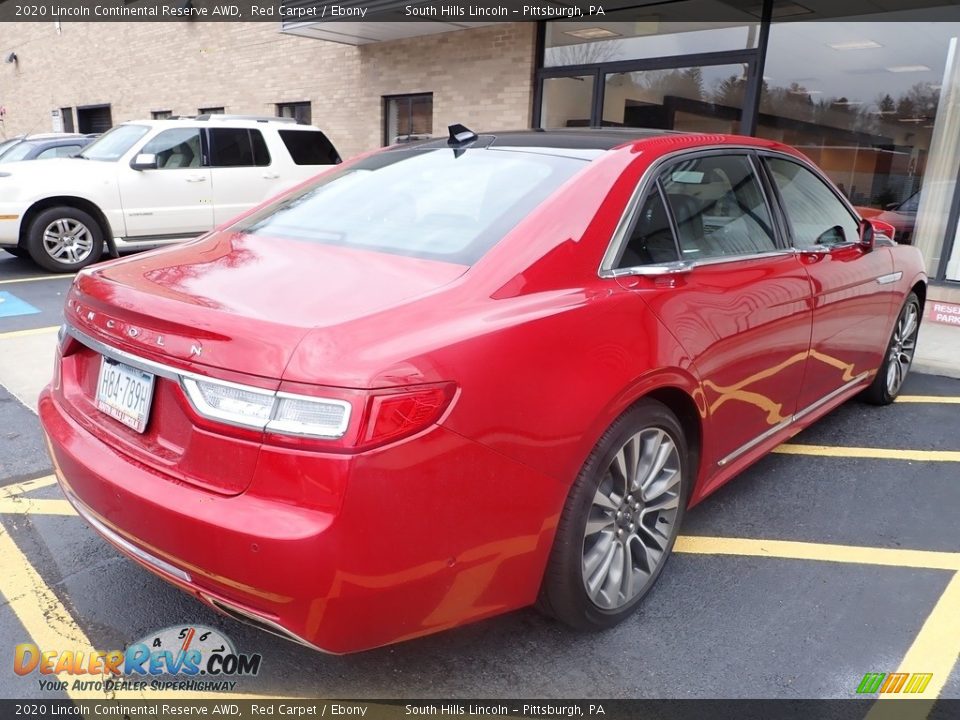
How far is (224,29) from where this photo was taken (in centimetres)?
1647

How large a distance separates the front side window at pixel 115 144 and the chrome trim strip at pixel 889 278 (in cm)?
878

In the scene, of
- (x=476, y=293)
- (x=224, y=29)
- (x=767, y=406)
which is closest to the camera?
(x=476, y=293)

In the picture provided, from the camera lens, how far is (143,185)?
9.38 m

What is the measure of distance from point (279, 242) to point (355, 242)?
1.02 ft

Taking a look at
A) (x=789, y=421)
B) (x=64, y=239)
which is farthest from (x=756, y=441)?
(x=64, y=239)

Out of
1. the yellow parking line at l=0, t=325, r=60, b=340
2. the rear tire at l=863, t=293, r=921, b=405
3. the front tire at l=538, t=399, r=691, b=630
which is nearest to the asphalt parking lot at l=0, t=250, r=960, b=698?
the front tire at l=538, t=399, r=691, b=630

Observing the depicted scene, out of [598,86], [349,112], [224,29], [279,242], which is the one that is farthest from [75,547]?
[224,29]

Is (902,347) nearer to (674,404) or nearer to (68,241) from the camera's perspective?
(674,404)

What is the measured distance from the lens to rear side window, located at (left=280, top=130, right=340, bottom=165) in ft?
35.1

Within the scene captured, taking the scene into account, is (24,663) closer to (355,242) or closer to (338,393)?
(338,393)

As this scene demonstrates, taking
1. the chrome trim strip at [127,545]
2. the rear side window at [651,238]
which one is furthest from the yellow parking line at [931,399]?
the chrome trim strip at [127,545]

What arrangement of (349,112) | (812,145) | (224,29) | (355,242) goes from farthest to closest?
(224,29) < (349,112) < (812,145) < (355,242)

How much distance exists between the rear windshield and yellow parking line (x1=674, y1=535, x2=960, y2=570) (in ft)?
5.52

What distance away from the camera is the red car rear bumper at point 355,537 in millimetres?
1790
